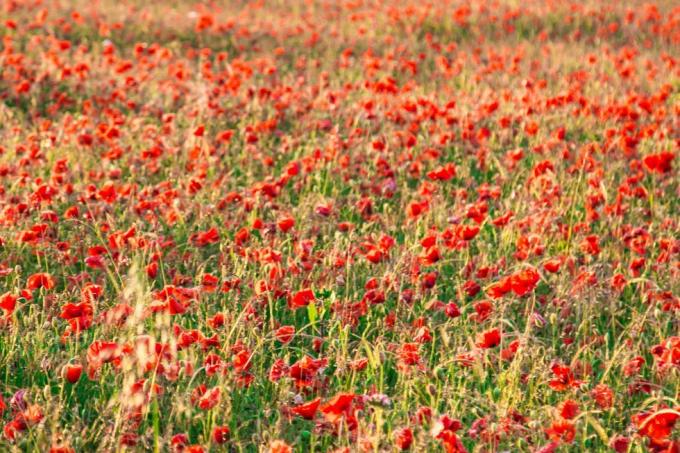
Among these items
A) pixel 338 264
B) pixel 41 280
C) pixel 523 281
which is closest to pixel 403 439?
pixel 523 281

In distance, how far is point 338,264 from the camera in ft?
10.4

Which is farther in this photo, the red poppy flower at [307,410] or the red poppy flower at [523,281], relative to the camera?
the red poppy flower at [523,281]

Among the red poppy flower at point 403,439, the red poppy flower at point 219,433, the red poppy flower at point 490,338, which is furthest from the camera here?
the red poppy flower at point 490,338

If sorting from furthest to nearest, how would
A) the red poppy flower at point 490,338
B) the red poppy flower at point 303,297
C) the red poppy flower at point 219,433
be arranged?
the red poppy flower at point 303,297 → the red poppy flower at point 490,338 → the red poppy flower at point 219,433

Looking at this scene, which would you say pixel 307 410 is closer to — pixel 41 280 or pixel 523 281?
pixel 523 281

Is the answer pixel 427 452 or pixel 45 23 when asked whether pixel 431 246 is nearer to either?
pixel 427 452

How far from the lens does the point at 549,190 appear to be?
3.94 meters

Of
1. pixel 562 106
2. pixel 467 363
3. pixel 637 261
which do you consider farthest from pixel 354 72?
pixel 467 363

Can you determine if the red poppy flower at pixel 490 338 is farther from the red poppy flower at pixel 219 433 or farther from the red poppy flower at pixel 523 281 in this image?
the red poppy flower at pixel 219 433

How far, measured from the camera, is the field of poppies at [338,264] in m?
2.33

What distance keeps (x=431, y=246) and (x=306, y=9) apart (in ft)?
25.8

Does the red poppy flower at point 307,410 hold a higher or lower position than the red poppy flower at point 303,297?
lower

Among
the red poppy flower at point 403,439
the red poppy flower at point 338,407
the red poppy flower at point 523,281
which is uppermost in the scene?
the red poppy flower at point 523,281

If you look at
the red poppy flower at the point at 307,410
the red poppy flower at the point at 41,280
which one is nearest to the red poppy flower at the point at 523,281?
the red poppy flower at the point at 307,410
